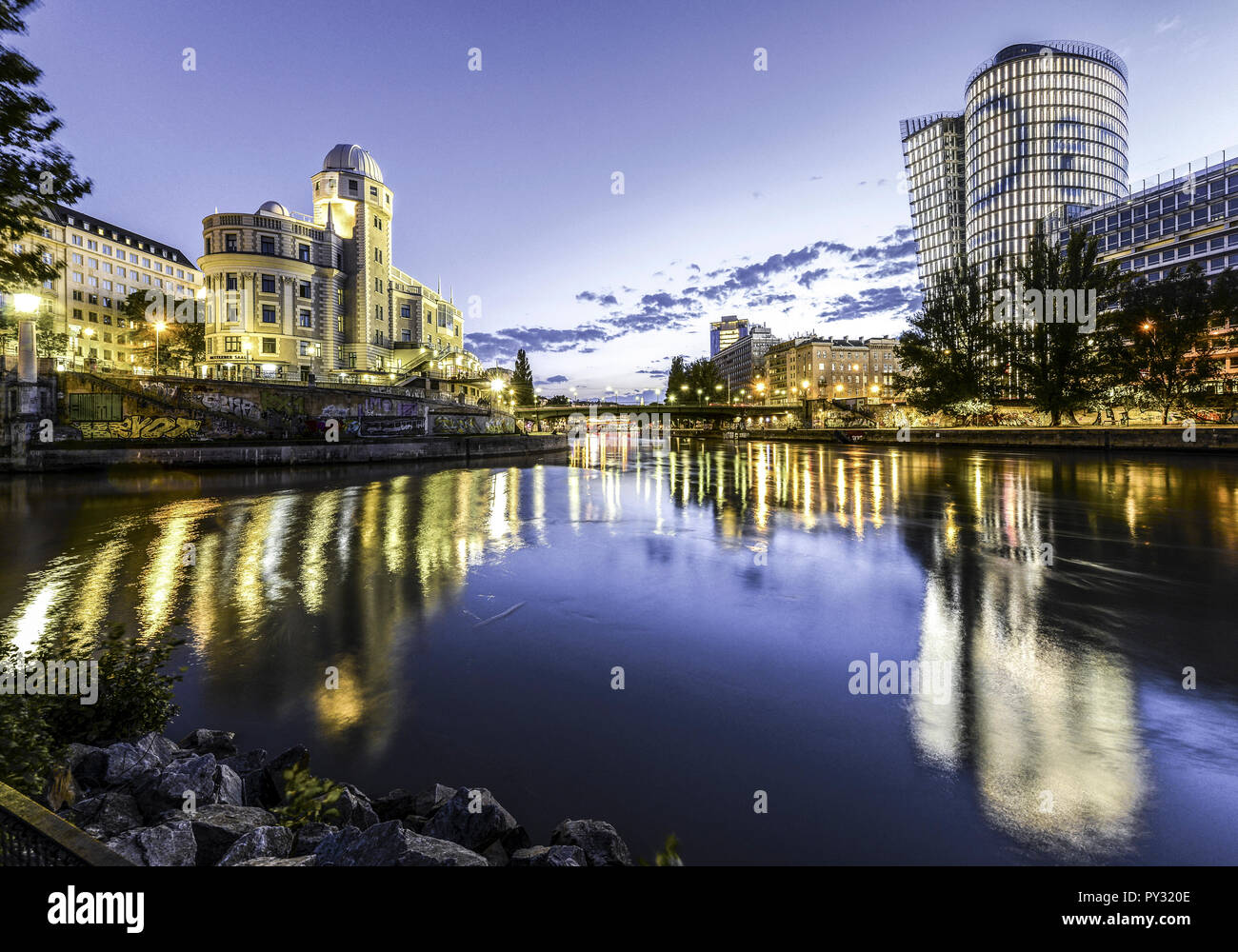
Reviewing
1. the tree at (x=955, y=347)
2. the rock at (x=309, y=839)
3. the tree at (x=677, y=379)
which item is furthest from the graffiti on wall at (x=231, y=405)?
the tree at (x=677, y=379)

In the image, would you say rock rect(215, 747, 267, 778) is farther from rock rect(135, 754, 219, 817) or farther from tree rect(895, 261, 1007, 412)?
tree rect(895, 261, 1007, 412)

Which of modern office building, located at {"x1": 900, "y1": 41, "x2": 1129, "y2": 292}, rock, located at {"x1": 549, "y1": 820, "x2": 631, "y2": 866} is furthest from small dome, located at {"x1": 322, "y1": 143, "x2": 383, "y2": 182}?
modern office building, located at {"x1": 900, "y1": 41, "x2": 1129, "y2": 292}

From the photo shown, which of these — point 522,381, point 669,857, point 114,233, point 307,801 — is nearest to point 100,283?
point 114,233

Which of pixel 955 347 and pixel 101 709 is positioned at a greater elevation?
pixel 955 347

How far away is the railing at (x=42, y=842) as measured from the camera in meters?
2.06

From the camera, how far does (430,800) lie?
13.1ft

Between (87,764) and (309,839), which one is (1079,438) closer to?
(309,839)

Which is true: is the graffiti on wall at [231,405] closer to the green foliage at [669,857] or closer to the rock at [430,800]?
the rock at [430,800]

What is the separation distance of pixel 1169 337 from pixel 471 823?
209 feet

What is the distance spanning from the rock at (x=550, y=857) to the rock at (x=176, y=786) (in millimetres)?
2376

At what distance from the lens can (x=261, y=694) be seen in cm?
589

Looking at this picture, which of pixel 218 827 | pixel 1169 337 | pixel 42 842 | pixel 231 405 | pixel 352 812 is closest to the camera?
pixel 42 842

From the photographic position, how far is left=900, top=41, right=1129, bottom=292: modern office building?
416 feet
